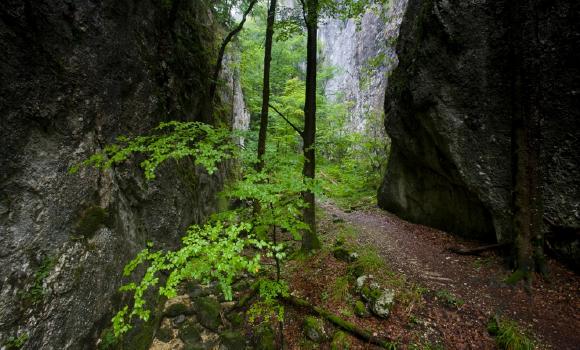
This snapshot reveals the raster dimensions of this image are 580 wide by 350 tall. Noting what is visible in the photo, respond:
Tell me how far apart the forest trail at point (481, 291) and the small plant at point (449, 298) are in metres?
0.09

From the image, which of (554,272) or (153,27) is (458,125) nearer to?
(554,272)

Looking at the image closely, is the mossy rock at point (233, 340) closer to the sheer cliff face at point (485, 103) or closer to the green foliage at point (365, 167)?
the sheer cliff face at point (485, 103)

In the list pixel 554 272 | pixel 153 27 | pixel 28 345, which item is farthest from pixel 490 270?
pixel 153 27

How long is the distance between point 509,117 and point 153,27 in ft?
29.5

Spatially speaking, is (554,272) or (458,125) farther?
(458,125)

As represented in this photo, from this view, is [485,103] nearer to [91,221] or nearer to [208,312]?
[208,312]

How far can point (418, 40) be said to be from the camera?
8391 millimetres

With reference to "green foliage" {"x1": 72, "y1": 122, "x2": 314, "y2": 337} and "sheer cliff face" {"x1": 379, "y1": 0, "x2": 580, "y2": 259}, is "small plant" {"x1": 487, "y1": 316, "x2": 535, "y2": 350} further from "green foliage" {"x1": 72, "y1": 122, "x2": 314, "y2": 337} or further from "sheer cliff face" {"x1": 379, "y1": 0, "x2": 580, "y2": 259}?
"green foliage" {"x1": 72, "y1": 122, "x2": 314, "y2": 337}

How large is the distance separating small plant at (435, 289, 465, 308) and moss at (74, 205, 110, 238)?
665 centimetres

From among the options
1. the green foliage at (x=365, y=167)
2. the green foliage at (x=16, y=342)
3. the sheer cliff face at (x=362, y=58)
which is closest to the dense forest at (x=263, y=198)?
the green foliage at (x=16, y=342)

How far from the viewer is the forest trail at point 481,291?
4410 mm

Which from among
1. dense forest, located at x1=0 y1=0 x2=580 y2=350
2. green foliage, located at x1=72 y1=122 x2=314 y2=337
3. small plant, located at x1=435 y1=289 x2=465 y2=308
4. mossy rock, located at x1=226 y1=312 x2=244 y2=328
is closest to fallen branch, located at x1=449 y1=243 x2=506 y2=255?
dense forest, located at x1=0 y1=0 x2=580 y2=350

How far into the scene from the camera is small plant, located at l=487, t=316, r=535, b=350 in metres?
4.09

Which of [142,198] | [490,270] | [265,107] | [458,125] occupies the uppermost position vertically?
[265,107]
